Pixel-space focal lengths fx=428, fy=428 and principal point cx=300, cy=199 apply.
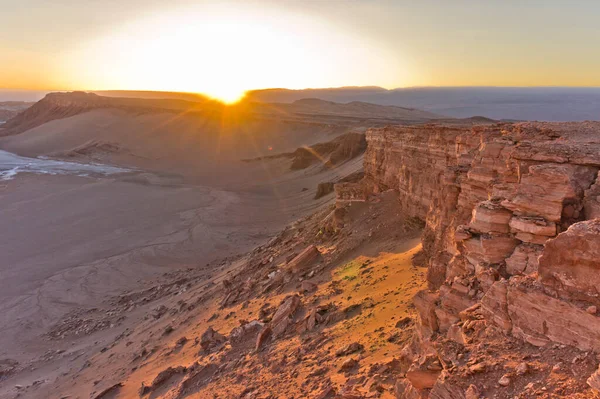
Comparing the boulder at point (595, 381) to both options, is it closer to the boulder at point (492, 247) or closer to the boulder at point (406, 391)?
the boulder at point (406, 391)

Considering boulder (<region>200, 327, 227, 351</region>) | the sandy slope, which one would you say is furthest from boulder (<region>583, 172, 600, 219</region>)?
the sandy slope

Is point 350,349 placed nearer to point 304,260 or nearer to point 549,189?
point 549,189

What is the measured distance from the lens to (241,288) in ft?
42.6

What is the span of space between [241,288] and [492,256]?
30.5 ft

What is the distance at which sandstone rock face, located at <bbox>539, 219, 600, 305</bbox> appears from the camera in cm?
355

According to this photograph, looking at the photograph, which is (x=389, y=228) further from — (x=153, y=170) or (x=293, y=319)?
(x=153, y=170)

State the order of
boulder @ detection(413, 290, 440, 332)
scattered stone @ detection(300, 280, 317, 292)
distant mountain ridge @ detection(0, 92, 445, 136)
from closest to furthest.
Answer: boulder @ detection(413, 290, 440, 332) < scattered stone @ detection(300, 280, 317, 292) < distant mountain ridge @ detection(0, 92, 445, 136)

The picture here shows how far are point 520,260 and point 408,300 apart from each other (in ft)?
12.1

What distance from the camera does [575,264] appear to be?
366cm

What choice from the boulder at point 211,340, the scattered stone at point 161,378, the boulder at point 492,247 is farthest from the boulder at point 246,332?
the boulder at point 492,247

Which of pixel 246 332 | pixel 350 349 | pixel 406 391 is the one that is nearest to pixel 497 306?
pixel 406 391

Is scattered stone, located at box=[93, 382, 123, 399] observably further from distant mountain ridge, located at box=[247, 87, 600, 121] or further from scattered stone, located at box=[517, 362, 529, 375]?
distant mountain ridge, located at box=[247, 87, 600, 121]

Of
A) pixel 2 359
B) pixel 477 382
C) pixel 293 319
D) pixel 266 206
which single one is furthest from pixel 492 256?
pixel 266 206

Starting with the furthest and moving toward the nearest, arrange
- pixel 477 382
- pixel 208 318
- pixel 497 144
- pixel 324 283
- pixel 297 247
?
pixel 297 247, pixel 208 318, pixel 324 283, pixel 497 144, pixel 477 382
